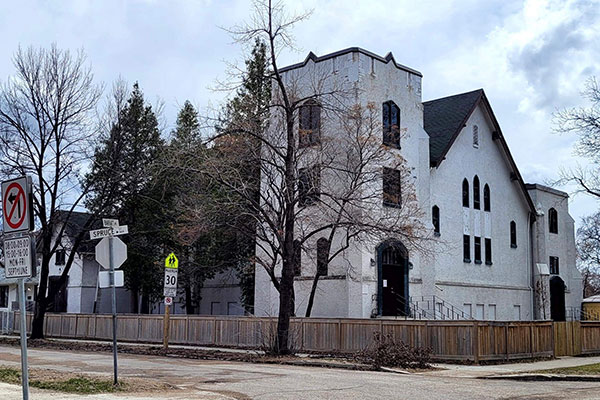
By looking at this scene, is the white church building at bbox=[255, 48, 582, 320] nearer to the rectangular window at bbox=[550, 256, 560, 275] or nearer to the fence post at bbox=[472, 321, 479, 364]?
the rectangular window at bbox=[550, 256, 560, 275]

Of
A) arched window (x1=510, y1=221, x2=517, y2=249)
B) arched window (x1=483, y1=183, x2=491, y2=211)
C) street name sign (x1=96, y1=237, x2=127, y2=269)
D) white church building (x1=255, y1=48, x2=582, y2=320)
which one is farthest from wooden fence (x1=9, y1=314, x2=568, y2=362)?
arched window (x1=510, y1=221, x2=517, y2=249)

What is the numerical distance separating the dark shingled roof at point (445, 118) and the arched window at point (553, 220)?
11.1m

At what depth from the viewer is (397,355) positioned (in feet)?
71.4

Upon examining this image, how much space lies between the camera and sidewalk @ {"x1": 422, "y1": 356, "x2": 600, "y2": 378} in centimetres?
2005

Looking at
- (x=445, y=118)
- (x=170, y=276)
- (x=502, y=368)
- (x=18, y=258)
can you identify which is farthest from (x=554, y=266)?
(x=18, y=258)

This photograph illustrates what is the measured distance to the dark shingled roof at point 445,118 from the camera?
1565 inches

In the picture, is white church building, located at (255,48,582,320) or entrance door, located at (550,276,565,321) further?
entrance door, located at (550,276,565,321)

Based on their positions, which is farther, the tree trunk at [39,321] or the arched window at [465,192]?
the arched window at [465,192]

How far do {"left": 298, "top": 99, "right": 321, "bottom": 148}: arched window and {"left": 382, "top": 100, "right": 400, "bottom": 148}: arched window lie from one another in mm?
4118

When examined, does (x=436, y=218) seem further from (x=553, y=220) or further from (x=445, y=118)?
(x=553, y=220)

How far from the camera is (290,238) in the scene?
25.0 metres

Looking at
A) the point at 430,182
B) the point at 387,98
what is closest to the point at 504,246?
the point at 430,182

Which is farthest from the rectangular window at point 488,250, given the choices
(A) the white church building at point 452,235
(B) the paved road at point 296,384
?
(B) the paved road at point 296,384

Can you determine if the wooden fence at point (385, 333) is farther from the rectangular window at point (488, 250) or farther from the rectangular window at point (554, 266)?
the rectangular window at point (554, 266)
